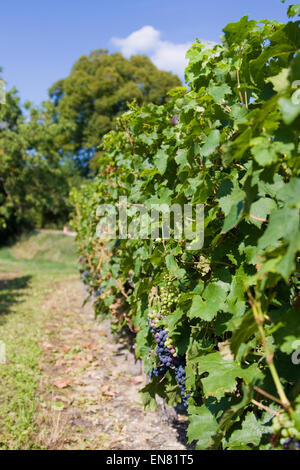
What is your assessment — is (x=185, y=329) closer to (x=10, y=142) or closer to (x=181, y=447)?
(x=181, y=447)

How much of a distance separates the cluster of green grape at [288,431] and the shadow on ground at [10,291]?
6453 mm

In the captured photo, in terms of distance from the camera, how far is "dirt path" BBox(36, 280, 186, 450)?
3.03 m

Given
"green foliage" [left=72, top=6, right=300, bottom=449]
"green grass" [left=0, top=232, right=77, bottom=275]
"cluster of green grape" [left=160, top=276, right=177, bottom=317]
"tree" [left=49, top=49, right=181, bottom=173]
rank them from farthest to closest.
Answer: "tree" [left=49, top=49, right=181, bottom=173] < "green grass" [left=0, top=232, right=77, bottom=275] < "cluster of green grape" [left=160, top=276, right=177, bottom=317] < "green foliage" [left=72, top=6, right=300, bottom=449]

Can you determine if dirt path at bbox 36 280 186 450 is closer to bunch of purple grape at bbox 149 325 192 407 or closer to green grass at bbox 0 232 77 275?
bunch of purple grape at bbox 149 325 192 407

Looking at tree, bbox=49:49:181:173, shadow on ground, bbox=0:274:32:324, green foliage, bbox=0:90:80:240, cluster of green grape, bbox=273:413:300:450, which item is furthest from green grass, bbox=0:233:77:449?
tree, bbox=49:49:181:173

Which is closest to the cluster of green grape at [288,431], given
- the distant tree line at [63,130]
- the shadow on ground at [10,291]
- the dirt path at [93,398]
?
the dirt path at [93,398]

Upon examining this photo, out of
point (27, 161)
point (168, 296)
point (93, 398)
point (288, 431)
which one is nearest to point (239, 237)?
point (168, 296)

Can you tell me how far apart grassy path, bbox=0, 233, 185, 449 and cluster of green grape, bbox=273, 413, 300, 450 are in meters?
2.26

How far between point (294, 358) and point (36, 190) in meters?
20.2

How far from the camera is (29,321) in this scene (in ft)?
21.9

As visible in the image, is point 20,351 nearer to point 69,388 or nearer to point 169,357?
point 69,388

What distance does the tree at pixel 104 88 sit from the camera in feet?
84.6

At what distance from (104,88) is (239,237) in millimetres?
26430
